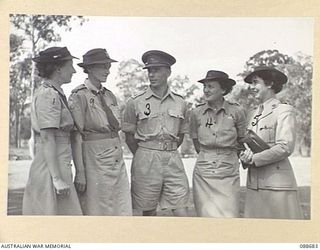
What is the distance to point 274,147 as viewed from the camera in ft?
8.05

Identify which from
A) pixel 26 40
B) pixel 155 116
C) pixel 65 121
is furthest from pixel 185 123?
pixel 26 40

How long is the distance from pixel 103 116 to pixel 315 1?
1.15m

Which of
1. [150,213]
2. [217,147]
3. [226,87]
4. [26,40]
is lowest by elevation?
[150,213]

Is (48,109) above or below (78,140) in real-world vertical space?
above

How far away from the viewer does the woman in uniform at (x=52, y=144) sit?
242 centimetres

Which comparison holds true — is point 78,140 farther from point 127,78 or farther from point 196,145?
point 196,145

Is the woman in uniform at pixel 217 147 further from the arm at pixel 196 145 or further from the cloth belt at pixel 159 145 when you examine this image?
the cloth belt at pixel 159 145

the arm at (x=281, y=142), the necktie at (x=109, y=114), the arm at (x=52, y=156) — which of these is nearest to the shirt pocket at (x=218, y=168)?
the arm at (x=281, y=142)

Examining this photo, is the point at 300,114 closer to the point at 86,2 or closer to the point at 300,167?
the point at 300,167

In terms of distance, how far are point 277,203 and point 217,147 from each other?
39 centimetres

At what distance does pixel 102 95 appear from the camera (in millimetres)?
2471

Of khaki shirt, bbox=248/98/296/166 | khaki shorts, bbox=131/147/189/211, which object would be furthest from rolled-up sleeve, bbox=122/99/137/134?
khaki shirt, bbox=248/98/296/166

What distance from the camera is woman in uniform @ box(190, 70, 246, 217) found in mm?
2484

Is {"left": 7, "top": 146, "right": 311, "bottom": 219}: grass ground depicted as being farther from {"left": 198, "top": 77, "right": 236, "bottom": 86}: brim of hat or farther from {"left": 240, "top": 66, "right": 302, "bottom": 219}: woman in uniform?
{"left": 198, "top": 77, "right": 236, "bottom": 86}: brim of hat
